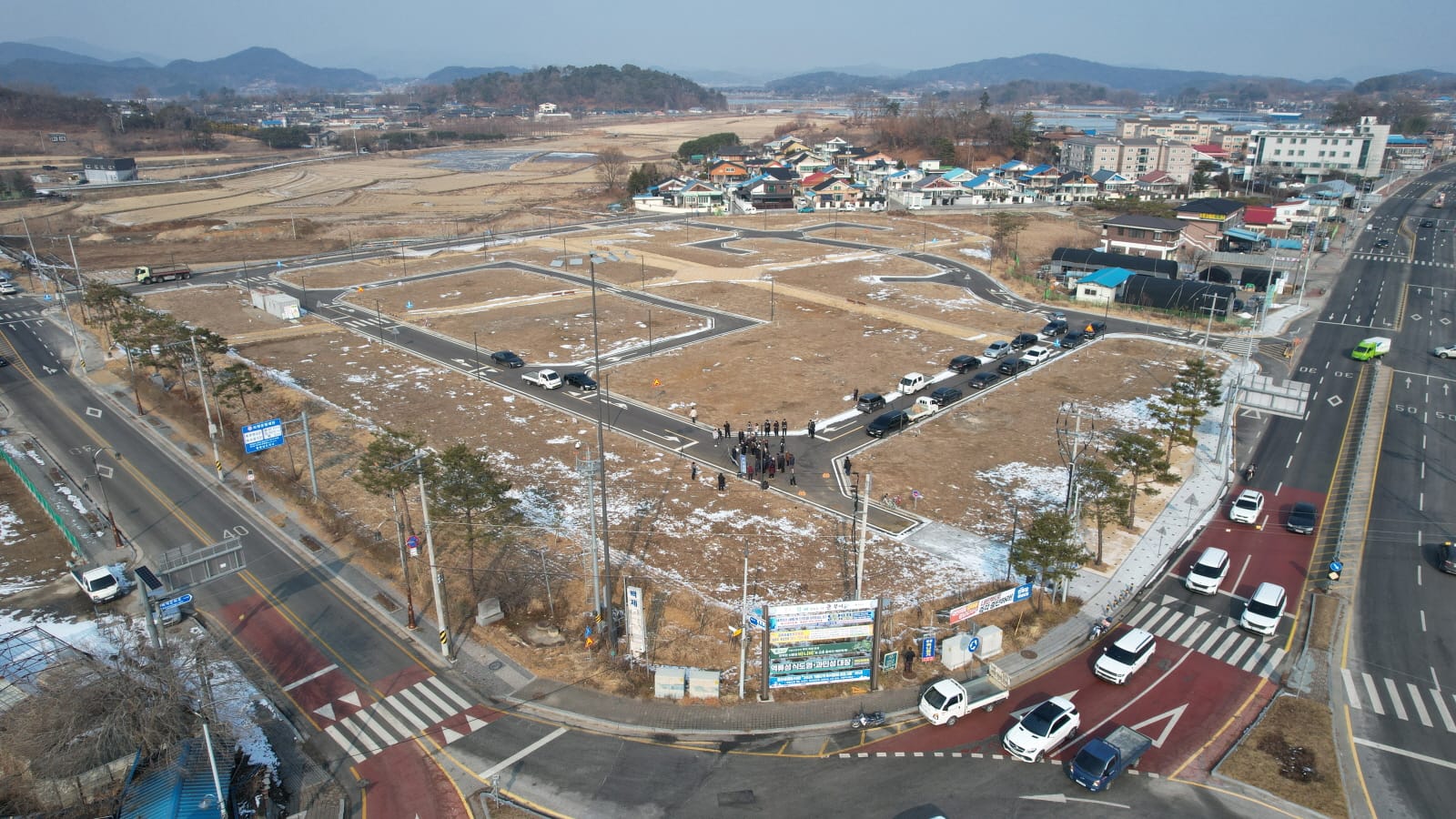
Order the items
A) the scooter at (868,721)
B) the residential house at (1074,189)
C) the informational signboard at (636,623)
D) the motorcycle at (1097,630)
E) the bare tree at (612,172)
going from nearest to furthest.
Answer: the scooter at (868,721) → the informational signboard at (636,623) → the motorcycle at (1097,630) → the residential house at (1074,189) → the bare tree at (612,172)

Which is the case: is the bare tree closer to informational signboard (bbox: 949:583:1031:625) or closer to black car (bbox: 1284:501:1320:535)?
black car (bbox: 1284:501:1320:535)

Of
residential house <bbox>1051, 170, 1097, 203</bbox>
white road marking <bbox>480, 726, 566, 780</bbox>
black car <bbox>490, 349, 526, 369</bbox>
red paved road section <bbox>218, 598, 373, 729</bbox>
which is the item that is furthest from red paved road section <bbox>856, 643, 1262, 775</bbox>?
residential house <bbox>1051, 170, 1097, 203</bbox>

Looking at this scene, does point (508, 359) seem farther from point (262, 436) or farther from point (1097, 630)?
point (1097, 630)

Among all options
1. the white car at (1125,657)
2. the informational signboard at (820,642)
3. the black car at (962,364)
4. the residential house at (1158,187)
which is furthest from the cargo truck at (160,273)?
the residential house at (1158,187)

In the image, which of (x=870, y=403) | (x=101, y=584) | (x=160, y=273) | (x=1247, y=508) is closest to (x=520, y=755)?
(x=101, y=584)

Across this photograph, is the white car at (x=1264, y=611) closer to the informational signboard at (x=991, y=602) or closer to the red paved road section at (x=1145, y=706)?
the red paved road section at (x=1145, y=706)

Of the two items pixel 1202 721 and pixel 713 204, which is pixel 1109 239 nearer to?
pixel 713 204
